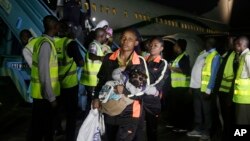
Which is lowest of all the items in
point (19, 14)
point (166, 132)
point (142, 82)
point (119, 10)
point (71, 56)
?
point (166, 132)

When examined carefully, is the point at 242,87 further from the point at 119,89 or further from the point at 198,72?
the point at 119,89

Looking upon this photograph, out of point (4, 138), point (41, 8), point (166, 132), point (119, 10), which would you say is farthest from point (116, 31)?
point (4, 138)

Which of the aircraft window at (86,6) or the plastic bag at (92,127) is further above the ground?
the aircraft window at (86,6)

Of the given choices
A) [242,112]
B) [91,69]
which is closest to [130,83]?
[242,112]

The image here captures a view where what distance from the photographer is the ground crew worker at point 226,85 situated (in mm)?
5953

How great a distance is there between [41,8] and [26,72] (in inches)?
54.7

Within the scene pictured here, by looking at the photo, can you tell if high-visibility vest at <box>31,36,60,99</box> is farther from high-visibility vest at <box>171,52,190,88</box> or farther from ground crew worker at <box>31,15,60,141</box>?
high-visibility vest at <box>171,52,190,88</box>

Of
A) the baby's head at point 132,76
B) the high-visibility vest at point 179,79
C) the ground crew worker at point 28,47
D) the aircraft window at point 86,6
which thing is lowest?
the high-visibility vest at point 179,79

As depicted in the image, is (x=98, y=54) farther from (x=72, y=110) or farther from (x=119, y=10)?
(x=119, y=10)

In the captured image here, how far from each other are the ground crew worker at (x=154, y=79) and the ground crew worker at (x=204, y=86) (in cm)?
178

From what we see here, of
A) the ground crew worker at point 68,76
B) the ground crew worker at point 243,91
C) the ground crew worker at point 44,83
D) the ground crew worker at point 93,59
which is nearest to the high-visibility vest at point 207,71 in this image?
the ground crew worker at point 243,91

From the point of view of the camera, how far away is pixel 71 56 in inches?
215

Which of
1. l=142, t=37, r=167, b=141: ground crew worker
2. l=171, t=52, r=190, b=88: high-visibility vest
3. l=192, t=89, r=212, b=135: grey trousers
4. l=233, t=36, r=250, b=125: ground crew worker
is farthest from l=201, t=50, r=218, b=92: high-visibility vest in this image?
l=142, t=37, r=167, b=141: ground crew worker

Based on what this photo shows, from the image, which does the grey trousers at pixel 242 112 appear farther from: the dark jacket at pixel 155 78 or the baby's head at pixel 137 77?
the baby's head at pixel 137 77
